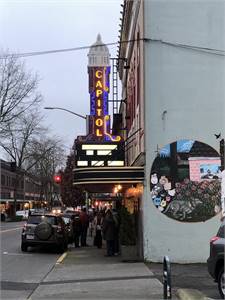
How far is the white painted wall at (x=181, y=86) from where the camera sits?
56.3 feet

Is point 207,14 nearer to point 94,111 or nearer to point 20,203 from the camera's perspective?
point 94,111

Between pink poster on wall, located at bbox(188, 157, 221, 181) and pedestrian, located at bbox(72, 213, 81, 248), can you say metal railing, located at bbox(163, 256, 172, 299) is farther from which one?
pedestrian, located at bbox(72, 213, 81, 248)

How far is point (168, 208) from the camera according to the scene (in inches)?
679

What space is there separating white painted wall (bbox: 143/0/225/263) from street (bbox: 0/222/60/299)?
3.56 meters

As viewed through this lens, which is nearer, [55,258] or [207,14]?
[207,14]

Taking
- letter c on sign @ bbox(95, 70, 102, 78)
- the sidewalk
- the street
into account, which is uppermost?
letter c on sign @ bbox(95, 70, 102, 78)

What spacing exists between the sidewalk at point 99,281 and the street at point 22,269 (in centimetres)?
28

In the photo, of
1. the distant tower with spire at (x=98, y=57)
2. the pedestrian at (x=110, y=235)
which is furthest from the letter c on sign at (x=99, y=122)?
the pedestrian at (x=110, y=235)

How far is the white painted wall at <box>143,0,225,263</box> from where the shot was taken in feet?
56.3

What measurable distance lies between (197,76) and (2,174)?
88.0 m

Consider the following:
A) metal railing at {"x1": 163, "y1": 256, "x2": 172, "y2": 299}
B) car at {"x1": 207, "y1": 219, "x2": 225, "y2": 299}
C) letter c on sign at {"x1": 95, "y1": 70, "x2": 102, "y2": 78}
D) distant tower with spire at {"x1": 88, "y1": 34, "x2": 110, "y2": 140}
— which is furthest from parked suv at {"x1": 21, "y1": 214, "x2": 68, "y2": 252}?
metal railing at {"x1": 163, "y1": 256, "x2": 172, "y2": 299}

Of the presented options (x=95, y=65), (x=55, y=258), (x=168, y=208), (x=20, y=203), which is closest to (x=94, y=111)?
(x=95, y=65)

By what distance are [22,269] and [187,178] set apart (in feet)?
18.4

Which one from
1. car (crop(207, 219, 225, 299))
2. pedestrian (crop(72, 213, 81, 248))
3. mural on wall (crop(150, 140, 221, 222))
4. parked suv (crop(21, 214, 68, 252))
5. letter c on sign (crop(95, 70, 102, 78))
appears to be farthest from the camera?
letter c on sign (crop(95, 70, 102, 78))
